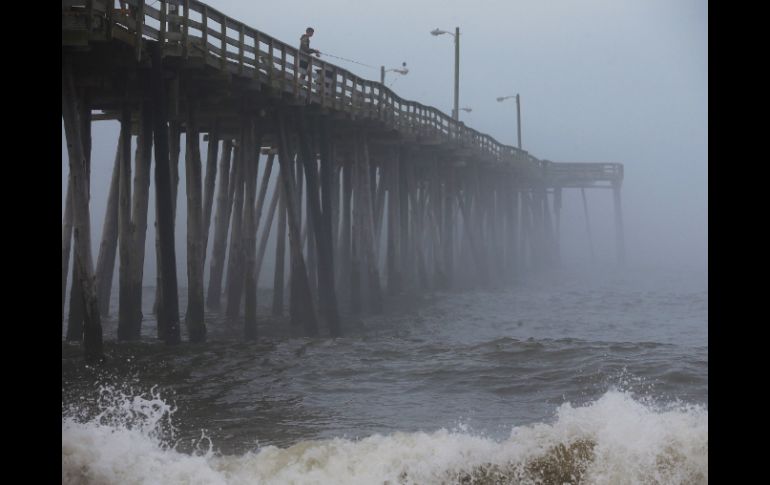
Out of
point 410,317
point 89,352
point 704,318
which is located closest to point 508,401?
point 89,352

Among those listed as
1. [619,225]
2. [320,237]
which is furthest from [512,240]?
[320,237]

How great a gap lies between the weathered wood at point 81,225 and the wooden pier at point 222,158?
17mm

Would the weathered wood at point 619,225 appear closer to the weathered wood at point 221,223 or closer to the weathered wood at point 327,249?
the weathered wood at point 221,223

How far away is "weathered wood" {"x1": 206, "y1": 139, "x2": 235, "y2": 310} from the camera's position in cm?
1912

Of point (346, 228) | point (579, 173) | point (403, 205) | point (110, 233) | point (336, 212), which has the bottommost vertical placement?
point (110, 233)

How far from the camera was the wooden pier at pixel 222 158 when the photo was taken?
12.4 meters

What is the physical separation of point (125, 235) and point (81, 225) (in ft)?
7.01

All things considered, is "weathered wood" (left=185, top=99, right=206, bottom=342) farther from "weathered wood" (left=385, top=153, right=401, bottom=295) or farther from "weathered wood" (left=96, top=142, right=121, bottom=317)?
"weathered wood" (left=385, top=153, right=401, bottom=295)

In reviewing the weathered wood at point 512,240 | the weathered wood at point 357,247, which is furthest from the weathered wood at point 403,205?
the weathered wood at point 512,240

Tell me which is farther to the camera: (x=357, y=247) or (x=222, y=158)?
(x=357, y=247)

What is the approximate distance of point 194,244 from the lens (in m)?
14.4

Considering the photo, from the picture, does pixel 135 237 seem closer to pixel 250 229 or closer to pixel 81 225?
pixel 250 229
